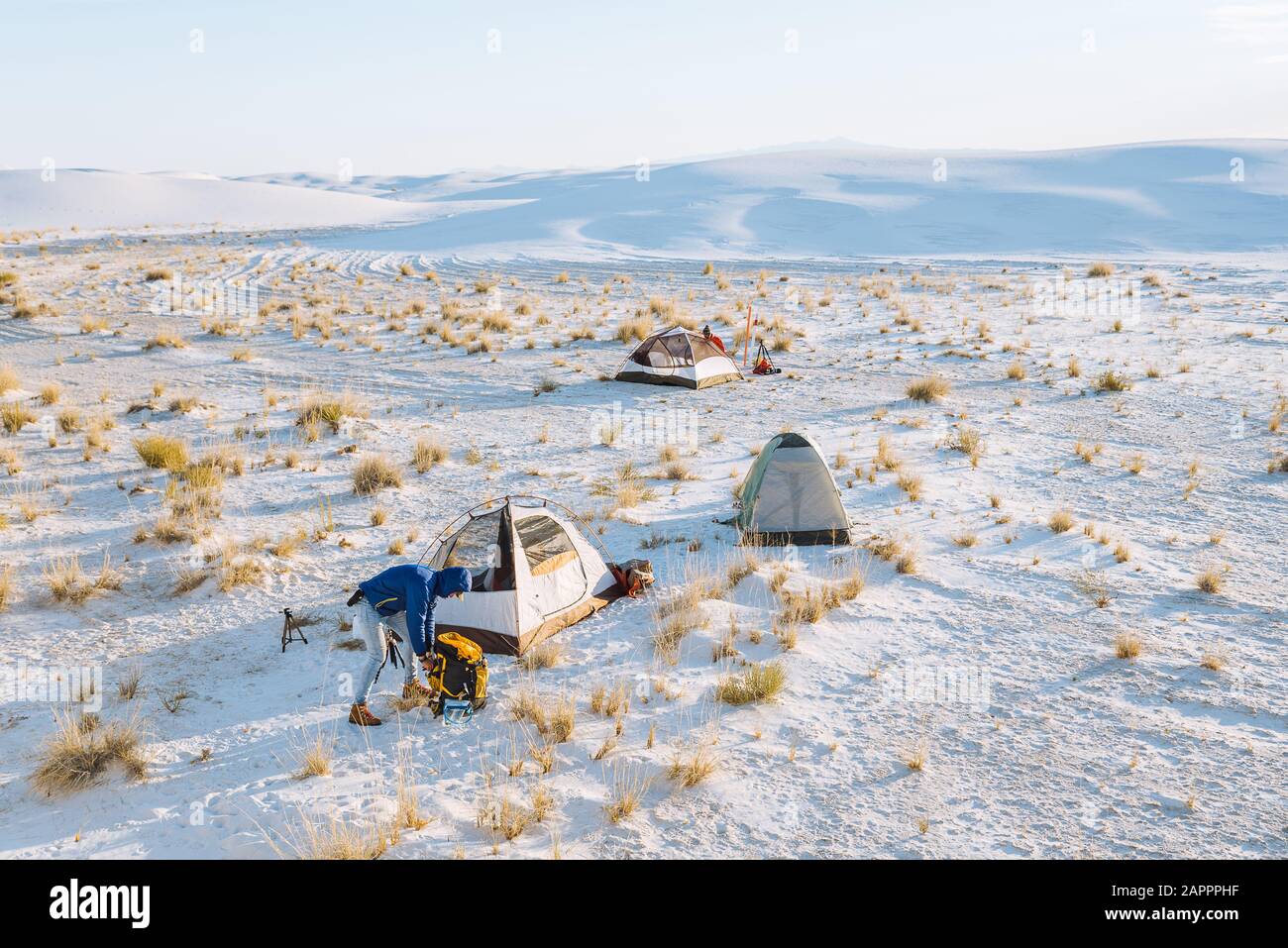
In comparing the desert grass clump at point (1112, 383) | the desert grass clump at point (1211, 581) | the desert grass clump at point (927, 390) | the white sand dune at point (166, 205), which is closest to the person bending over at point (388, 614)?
the desert grass clump at point (1211, 581)

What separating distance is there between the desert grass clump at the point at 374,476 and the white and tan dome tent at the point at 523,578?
2860 millimetres

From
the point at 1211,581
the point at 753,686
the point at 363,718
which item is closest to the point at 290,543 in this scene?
the point at 363,718

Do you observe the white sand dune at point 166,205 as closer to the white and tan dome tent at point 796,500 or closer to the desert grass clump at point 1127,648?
the white and tan dome tent at point 796,500

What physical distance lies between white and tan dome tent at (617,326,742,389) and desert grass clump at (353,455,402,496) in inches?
279

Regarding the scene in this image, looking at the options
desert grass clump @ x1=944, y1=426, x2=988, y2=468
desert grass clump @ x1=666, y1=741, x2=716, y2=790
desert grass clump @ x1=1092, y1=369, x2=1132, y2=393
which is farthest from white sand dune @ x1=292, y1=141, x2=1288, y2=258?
desert grass clump @ x1=666, y1=741, x2=716, y2=790

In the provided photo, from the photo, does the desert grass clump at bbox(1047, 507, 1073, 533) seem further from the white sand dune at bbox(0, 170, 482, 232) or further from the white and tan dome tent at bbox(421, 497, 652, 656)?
the white sand dune at bbox(0, 170, 482, 232)

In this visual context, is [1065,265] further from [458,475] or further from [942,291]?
[458,475]

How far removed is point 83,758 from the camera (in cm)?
570

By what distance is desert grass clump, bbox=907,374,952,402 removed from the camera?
1588cm

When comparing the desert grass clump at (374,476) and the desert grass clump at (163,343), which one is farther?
the desert grass clump at (163,343)

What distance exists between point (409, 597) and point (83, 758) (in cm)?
231

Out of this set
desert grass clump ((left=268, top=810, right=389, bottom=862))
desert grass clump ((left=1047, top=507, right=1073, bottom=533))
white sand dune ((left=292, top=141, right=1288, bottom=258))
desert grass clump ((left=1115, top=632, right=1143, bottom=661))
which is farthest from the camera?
white sand dune ((left=292, top=141, right=1288, bottom=258))

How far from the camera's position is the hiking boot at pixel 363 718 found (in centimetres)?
631

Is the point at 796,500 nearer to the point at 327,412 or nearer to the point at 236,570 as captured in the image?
the point at 236,570
